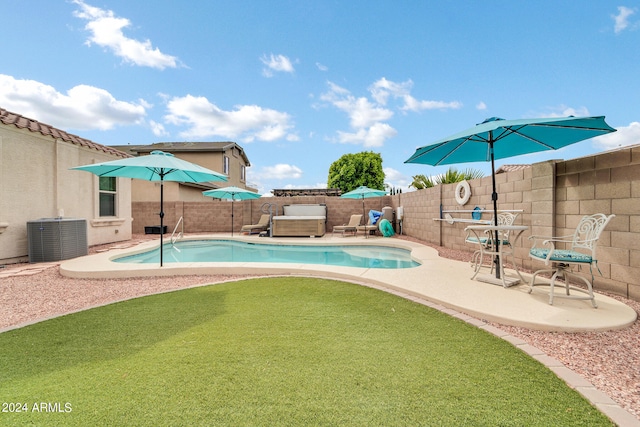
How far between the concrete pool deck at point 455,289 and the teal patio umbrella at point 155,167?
1.40 m

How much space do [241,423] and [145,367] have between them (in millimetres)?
1033

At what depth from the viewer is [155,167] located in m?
5.36

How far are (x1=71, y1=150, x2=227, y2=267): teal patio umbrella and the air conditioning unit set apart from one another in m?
1.83

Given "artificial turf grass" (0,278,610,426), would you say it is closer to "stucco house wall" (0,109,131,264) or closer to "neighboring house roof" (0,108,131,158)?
"stucco house wall" (0,109,131,264)

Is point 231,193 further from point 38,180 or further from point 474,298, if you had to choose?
point 474,298

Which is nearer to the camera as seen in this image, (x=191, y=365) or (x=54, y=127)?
(x=191, y=365)

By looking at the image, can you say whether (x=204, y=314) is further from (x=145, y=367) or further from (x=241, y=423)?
(x=241, y=423)

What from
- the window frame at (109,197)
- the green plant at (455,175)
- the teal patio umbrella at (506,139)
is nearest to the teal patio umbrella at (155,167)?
the window frame at (109,197)

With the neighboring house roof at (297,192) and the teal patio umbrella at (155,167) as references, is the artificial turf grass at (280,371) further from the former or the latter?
A: the neighboring house roof at (297,192)

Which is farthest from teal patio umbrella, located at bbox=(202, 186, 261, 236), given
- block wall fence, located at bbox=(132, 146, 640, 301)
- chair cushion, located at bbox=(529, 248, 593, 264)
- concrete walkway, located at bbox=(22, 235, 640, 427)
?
chair cushion, located at bbox=(529, 248, 593, 264)

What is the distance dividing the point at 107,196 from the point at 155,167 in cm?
565

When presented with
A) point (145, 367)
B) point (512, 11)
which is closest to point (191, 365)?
point (145, 367)

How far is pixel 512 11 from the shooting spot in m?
7.09

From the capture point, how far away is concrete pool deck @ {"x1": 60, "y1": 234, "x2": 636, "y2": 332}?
9.36 ft
